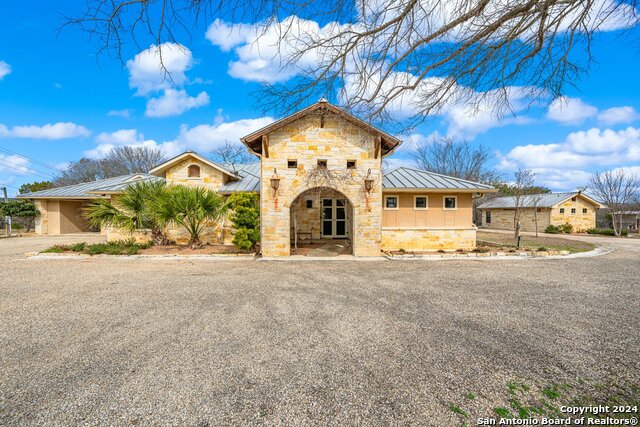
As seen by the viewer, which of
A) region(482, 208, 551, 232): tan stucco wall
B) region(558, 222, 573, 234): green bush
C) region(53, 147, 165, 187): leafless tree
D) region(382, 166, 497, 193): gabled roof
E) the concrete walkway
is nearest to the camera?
the concrete walkway

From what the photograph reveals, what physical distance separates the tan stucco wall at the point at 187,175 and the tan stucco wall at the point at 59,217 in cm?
1254

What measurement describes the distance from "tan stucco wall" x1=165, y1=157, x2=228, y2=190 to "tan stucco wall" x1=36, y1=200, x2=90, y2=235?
41.1 feet

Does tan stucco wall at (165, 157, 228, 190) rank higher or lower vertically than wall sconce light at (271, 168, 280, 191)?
higher

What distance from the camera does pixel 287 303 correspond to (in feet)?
18.0

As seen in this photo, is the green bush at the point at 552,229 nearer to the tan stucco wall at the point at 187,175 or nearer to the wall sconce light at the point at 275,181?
the wall sconce light at the point at 275,181

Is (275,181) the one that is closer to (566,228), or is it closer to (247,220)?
(247,220)

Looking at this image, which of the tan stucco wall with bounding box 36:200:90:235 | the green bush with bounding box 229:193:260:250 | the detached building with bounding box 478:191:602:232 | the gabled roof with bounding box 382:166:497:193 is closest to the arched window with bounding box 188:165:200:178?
the green bush with bounding box 229:193:260:250

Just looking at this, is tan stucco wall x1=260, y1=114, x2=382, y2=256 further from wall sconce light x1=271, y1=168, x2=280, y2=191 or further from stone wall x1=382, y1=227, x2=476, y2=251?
stone wall x1=382, y1=227, x2=476, y2=251

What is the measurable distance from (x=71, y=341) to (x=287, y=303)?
3213 mm

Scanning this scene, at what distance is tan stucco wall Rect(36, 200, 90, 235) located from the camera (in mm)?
19859

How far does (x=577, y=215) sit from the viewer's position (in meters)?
26.3

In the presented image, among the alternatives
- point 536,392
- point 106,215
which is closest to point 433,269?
point 536,392

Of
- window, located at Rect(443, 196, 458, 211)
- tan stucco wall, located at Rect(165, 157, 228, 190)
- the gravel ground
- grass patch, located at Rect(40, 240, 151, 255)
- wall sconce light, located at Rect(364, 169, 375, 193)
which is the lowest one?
the gravel ground

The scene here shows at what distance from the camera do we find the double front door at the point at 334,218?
16281 mm
